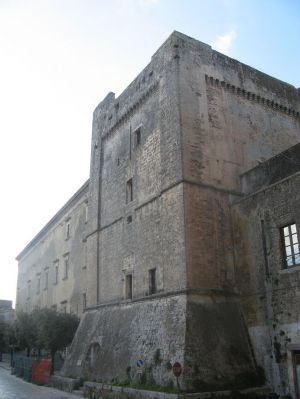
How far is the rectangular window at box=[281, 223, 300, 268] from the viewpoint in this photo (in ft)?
43.7

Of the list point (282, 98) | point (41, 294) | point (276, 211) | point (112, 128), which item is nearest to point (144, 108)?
point (112, 128)

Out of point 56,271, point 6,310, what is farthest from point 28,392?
point 6,310

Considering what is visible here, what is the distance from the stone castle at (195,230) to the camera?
1336 cm

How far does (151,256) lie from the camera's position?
16.5m

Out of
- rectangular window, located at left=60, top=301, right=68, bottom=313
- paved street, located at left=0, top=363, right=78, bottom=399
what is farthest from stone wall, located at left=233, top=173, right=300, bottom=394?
rectangular window, located at left=60, top=301, right=68, bottom=313

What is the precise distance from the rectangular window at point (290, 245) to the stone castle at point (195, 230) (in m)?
0.03

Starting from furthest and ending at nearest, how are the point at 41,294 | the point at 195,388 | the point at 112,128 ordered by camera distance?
the point at 41,294 → the point at 112,128 → the point at 195,388

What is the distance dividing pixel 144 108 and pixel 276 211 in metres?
8.05

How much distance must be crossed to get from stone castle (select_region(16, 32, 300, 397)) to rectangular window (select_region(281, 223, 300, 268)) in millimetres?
32

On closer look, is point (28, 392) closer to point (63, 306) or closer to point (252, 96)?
point (63, 306)

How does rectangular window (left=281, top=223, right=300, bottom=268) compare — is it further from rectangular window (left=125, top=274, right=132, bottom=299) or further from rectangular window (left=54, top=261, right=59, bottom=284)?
rectangular window (left=54, top=261, right=59, bottom=284)

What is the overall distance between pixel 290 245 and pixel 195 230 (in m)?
3.16

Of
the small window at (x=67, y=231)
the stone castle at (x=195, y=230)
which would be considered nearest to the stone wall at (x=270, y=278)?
the stone castle at (x=195, y=230)

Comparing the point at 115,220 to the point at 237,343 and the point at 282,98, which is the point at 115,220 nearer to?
the point at 237,343
